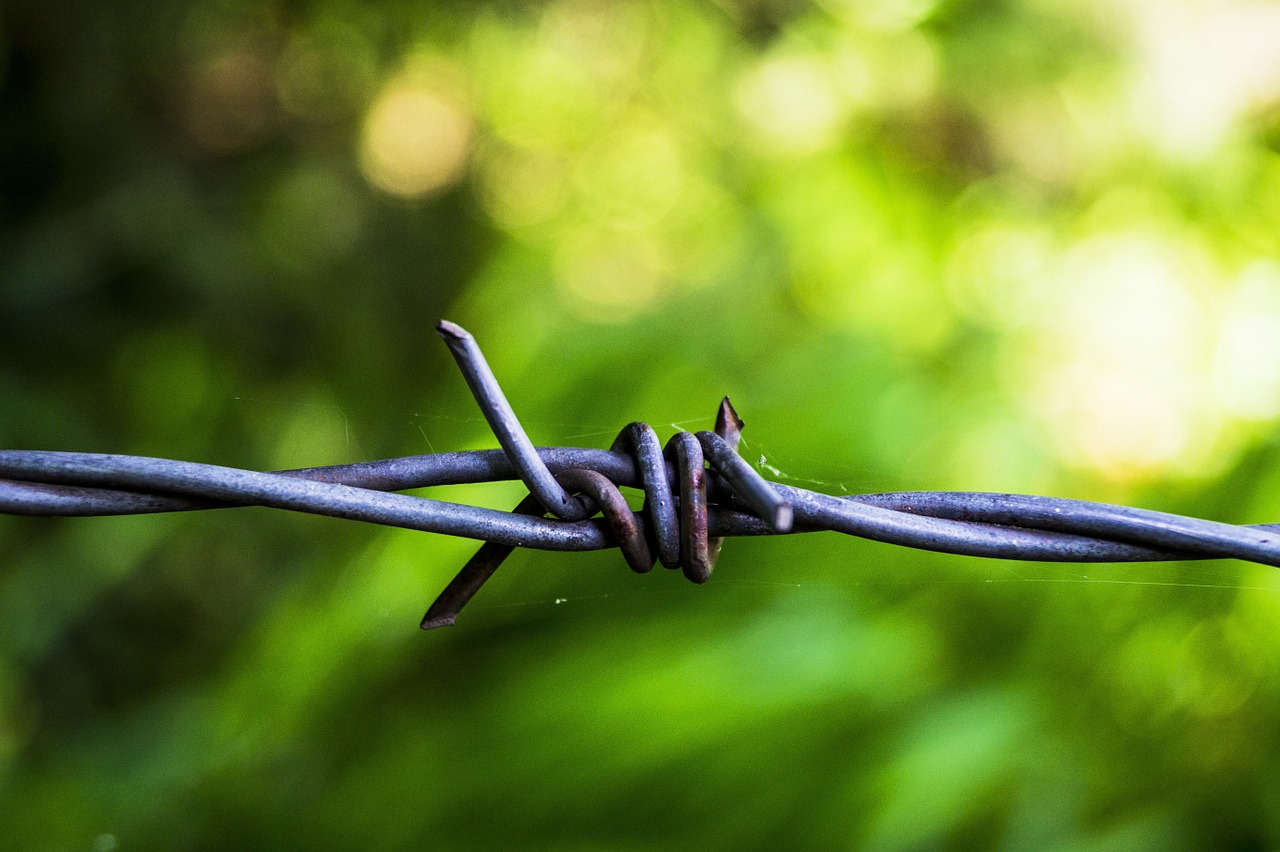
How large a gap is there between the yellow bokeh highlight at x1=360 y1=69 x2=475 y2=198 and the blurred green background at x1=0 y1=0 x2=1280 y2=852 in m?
0.01

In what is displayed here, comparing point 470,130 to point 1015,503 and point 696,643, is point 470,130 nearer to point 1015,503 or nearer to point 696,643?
point 696,643

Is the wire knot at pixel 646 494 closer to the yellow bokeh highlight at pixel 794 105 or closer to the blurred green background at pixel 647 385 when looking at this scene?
the blurred green background at pixel 647 385

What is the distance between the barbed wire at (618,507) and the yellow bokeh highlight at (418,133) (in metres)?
2.05

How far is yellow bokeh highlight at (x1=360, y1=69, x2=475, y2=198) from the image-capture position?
93.3 inches

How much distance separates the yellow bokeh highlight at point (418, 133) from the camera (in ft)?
7.77

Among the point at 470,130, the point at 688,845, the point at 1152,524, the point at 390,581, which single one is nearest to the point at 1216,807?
the point at 688,845

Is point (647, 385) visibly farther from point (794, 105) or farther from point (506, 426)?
point (506, 426)

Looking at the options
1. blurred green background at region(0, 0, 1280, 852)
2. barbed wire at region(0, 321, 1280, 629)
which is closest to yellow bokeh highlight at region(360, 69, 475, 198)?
blurred green background at region(0, 0, 1280, 852)

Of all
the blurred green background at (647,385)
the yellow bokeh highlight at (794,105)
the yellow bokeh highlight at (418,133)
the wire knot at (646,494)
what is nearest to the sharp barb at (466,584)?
the wire knot at (646,494)

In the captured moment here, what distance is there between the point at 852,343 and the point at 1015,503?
1.24 m

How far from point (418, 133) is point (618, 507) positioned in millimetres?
2227

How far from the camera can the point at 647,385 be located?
5.24 ft

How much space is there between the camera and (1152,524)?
1.47 feet

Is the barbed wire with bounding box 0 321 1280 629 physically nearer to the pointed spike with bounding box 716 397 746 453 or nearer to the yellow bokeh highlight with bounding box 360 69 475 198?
the pointed spike with bounding box 716 397 746 453
